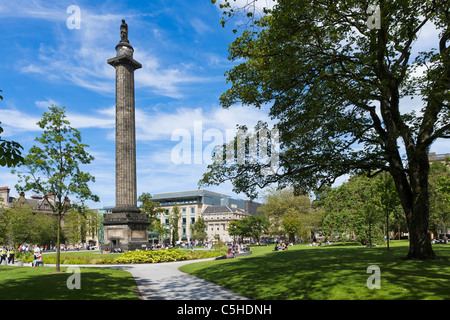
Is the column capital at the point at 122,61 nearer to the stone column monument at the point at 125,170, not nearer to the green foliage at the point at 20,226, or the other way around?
the stone column monument at the point at 125,170

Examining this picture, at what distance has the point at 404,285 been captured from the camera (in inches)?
450

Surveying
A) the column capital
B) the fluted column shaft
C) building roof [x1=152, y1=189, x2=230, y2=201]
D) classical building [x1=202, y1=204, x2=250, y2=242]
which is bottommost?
classical building [x1=202, y1=204, x2=250, y2=242]

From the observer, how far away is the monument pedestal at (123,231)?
47375 mm

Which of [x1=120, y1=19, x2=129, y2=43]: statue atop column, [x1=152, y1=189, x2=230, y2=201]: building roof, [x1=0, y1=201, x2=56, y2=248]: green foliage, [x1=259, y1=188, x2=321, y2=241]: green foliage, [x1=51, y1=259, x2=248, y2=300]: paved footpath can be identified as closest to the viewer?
[x1=51, y1=259, x2=248, y2=300]: paved footpath

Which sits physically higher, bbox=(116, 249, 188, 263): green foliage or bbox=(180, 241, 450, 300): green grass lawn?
bbox=(180, 241, 450, 300): green grass lawn

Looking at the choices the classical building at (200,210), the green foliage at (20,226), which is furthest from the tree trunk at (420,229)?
the classical building at (200,210)

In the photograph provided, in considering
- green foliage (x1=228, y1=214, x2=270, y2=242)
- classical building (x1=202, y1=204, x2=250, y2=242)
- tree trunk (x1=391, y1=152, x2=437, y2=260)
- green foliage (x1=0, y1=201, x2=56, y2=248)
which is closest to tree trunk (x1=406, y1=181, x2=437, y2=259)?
tree trunk (x1=391, y1=152, x2=437, y2=260)

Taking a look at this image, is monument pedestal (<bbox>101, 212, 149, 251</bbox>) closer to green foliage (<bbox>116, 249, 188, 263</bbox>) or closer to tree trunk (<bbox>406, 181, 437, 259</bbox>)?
green foliage (<bbox>116, 249, 188, 263</bbox>)

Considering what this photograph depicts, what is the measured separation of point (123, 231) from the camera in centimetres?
4759

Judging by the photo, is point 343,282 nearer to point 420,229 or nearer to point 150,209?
point 420,229

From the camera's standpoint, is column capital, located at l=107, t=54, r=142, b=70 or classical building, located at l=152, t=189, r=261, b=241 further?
classical building, located at l=152, t=189, r=261, b=241

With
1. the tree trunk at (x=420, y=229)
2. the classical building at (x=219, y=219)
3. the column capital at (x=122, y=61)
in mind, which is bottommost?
the classical building at (x=219, y=219)

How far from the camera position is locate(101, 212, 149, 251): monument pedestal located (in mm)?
47375
